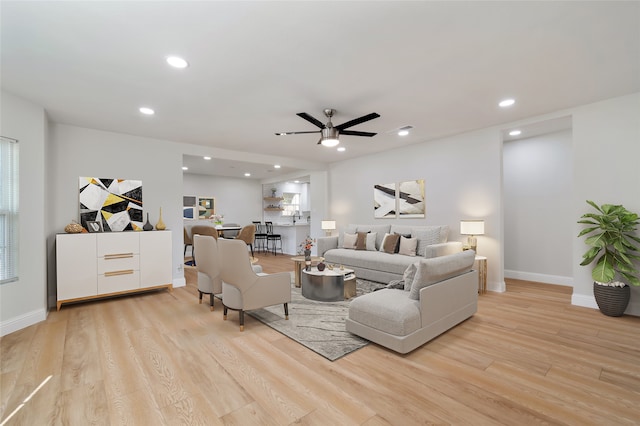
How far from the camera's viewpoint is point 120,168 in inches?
190

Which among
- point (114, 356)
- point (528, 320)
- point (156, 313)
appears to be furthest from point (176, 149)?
point (528, 320)

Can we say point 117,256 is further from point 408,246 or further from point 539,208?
point 539,208

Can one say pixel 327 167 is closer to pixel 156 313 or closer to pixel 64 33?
pixel 156 313

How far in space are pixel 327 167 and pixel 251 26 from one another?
5.81m

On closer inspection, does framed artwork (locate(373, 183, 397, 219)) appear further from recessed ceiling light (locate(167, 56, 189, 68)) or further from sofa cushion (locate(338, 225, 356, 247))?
recessed ceiling light (locate(167, 56, 189, 68))

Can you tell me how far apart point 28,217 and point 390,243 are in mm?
5257

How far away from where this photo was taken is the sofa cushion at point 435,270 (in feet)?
8.86

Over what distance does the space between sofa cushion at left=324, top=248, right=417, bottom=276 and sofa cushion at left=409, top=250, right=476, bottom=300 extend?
63.9 inches

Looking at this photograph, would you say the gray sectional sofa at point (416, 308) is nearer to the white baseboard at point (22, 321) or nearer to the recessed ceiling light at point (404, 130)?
the recessed ceiling light at point (404, 130)

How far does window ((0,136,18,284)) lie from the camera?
3236 millimetres

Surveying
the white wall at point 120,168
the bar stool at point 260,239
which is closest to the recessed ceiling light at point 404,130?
the white wall at point 120,168

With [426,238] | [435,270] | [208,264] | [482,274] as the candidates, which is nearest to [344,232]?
[426,238]

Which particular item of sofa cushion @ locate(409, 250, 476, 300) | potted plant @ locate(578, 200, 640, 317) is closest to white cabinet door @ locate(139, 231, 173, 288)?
sofa cushion @ locate(409, 250, 476, 300)

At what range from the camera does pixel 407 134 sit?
5.10 meters
